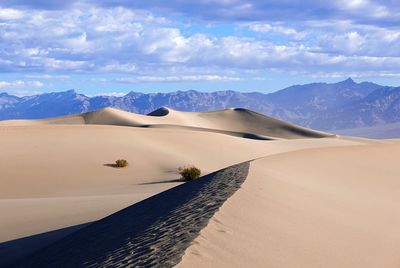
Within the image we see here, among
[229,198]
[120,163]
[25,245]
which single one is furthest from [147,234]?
[120,163]

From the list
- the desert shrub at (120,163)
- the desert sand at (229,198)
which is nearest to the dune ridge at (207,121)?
the desert sand at (229,198)

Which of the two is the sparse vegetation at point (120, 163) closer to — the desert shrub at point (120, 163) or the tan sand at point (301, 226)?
the desert shrub at point (120, 163)

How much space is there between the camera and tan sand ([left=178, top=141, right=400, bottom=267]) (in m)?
8.13

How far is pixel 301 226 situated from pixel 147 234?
2.52m

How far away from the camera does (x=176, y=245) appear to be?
829cm

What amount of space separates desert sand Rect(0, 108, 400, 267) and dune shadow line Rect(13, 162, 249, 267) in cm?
24

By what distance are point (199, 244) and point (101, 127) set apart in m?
39.5

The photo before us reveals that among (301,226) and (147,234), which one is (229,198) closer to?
(301,226)

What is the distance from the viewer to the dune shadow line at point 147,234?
8.33 meters

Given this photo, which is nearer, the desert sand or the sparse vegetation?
the desert sand

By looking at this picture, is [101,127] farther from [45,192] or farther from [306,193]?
[306,193]

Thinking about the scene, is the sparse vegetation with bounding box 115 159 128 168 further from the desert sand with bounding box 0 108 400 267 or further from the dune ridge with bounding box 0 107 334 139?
the dune ridge with bounding box 0 107 334 139

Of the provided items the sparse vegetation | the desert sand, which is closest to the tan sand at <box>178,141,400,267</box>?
the desert sand

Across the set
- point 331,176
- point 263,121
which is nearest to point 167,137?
point 331,176
